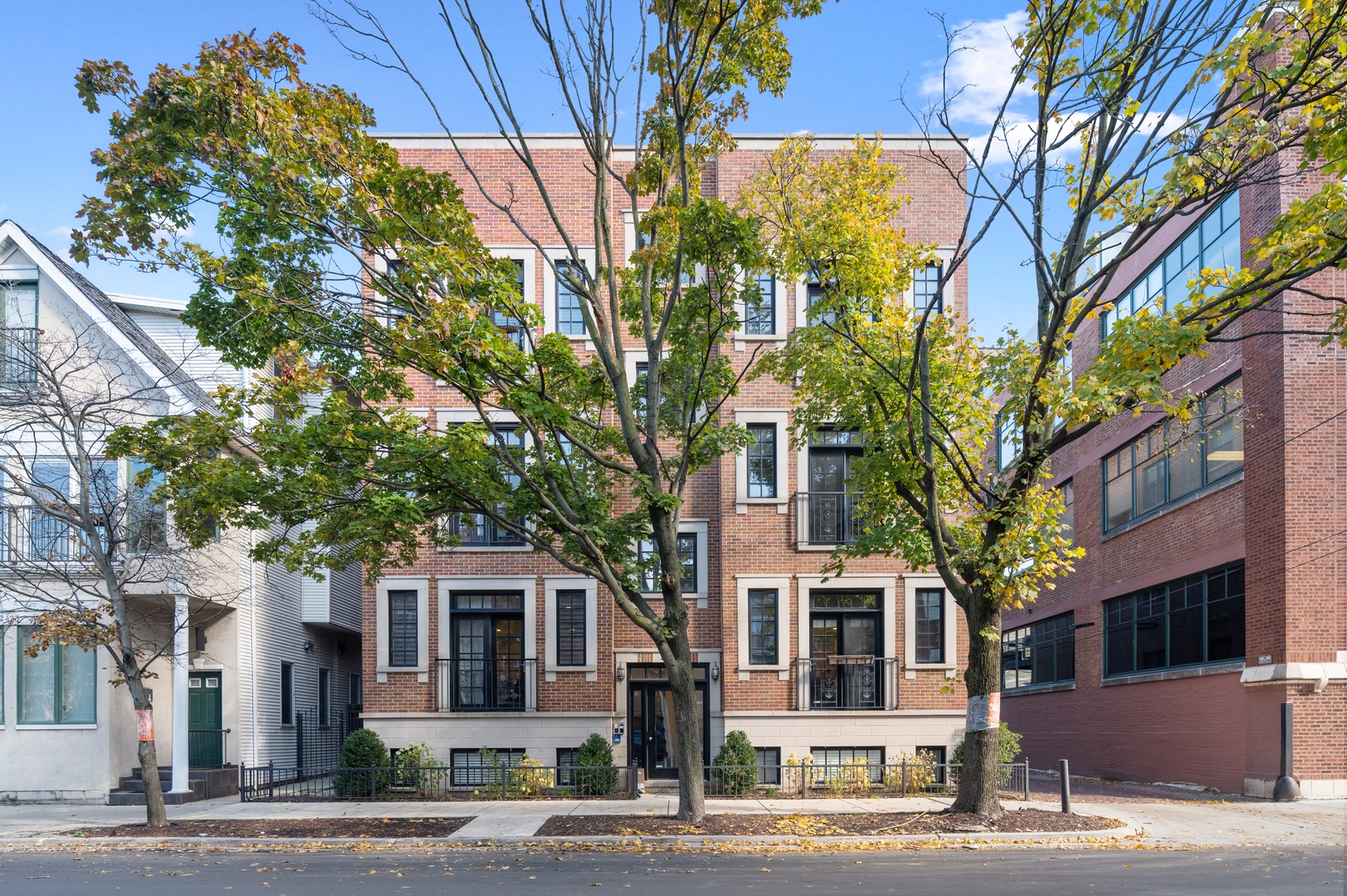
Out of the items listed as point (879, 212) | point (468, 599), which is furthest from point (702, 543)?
point (879, 212)

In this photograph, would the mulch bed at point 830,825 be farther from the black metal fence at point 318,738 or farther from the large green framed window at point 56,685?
the black metal fence at point 318,738

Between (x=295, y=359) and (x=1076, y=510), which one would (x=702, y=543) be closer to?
(x=295, y=359)

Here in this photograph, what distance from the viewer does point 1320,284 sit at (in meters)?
21.7

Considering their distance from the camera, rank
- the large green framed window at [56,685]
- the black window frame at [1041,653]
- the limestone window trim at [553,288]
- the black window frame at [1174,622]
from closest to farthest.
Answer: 1. the large green framed window at [56,685]
2. the black window frame at [1174,622]
3. the limestone window trim at [553,288]
4. the black window frame at [1041,653]

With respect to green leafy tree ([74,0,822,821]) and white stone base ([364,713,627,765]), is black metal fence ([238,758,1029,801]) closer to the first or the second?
white stone base ([364,713,627,765])

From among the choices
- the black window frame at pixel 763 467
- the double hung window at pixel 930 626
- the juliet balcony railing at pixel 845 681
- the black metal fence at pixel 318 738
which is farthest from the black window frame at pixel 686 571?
the black metal fence at pixel 318 738

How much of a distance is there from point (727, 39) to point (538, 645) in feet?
44.0

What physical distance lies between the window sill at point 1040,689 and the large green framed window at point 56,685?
89.6 feet

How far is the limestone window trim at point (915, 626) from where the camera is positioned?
21938 mm

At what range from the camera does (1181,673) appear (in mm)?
24781

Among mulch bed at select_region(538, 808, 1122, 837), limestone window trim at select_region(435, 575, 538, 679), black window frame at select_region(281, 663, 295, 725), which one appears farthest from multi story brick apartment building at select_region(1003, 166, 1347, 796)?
black window frame at select_region(281, 663, 295, 725)

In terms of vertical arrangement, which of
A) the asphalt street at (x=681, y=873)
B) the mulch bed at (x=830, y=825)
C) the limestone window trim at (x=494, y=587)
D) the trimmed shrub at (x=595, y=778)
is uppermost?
the limestone window trim at (x=494, y=587)

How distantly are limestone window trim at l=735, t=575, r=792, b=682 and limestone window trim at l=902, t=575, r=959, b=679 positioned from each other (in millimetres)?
2543

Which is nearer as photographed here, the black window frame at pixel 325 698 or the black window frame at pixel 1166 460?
the black window frame at pixel 1166 460
